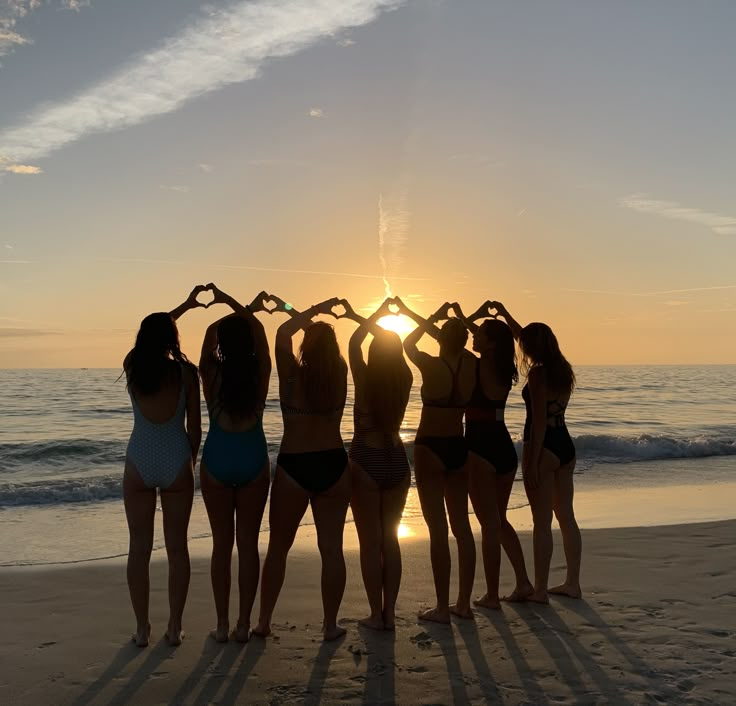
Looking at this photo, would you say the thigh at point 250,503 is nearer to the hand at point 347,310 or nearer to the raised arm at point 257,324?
the raised arm at point 257,324

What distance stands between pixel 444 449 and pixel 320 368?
111cm

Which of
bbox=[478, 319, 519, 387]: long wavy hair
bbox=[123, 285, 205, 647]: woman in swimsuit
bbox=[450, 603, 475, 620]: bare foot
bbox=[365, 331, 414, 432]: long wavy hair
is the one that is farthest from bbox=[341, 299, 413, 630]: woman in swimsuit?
bbox=[123, 285, 205, 647]: woman in swimsuit

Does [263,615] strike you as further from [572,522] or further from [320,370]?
[572,522]

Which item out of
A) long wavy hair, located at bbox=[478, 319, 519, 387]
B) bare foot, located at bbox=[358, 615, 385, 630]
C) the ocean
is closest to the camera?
bare foot, located at bbox=[358, 615, 385, 630]

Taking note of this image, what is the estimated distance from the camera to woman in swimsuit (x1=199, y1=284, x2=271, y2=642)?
4402 millimetres

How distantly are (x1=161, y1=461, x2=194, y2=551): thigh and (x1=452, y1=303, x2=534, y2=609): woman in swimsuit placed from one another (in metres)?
1.98

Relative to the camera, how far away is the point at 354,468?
187 inches

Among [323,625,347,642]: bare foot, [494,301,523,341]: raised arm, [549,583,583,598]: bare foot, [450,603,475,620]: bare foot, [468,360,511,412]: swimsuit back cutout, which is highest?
[494,301,523,341]: raised arm

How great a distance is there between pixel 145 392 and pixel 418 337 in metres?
1.89

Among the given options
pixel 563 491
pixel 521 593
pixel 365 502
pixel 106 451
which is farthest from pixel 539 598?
pixel 106 451

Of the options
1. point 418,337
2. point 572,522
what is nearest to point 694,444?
point 572,522

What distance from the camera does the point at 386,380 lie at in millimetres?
4617

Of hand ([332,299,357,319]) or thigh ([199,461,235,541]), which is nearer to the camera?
thigh ([199,461,235,541])

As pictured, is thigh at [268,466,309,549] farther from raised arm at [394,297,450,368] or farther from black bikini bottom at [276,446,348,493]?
raised arm at [394,297,450,368]
